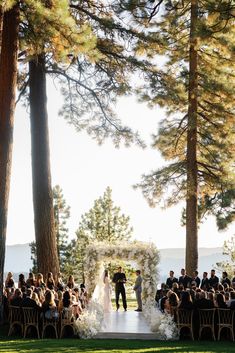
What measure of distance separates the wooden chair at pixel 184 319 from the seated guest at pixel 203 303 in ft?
0.77

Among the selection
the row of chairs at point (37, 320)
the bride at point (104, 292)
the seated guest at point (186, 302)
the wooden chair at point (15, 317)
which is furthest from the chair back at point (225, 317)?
the bride at point (104, 292)

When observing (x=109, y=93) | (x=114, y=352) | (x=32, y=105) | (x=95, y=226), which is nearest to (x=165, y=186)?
(x=109, y=93)

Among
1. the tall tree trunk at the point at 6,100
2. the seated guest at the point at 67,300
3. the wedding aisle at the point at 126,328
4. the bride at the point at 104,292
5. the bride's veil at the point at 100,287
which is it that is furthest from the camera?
the bride at the point at 104,292

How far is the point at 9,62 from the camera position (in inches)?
597

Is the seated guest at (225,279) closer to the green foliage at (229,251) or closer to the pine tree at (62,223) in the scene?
the green foliage at (229,251)

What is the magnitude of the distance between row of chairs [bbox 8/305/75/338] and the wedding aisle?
0.89 m

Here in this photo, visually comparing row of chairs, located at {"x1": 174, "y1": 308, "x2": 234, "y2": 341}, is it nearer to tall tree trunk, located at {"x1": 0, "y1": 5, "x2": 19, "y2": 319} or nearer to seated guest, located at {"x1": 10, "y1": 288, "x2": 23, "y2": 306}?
seated guest, located at {"x1": 10, "y1": 288, "x2": 23, "y2": 306}

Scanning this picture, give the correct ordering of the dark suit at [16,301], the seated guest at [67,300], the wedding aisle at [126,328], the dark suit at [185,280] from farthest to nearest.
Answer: the dark suit at [185,280]
the wedding aisle at [126,328]
the seated guest at [67,300]
the dark suit at [16,301]

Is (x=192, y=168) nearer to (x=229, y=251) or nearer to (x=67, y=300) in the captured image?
(x=67, y=300)

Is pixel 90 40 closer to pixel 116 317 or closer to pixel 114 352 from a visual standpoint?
pixel 114 352

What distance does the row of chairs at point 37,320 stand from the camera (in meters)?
13.9

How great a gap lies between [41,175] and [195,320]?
7045 millimetres

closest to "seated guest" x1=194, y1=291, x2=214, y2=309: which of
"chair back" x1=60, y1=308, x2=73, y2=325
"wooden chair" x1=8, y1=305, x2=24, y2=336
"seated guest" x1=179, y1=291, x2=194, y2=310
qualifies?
"seated guest" x1=179, y1=291, x2=194, y2=310

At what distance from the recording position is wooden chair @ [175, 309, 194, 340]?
14.0 m
